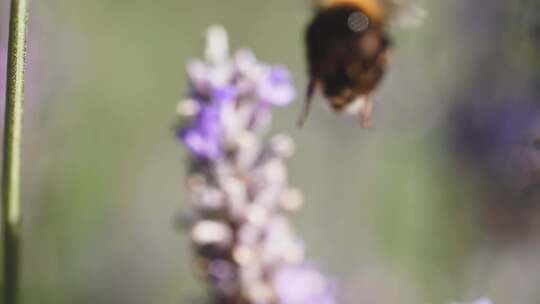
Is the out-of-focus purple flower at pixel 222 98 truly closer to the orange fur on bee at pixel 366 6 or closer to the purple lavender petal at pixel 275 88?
the purple lavender petal at pixel 275 88

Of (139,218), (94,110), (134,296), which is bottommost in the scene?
(134,296)

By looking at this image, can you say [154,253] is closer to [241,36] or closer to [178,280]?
[178,280]

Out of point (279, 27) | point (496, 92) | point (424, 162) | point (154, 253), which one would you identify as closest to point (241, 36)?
point (279, 27)

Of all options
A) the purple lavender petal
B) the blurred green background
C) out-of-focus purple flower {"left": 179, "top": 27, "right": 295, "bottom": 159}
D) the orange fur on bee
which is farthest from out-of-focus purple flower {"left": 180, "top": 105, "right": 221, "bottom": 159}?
the blurred green background

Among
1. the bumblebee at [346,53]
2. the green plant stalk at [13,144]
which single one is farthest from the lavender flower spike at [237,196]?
the green plant stalk at [13,144]

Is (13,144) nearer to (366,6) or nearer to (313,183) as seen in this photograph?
(366,6)

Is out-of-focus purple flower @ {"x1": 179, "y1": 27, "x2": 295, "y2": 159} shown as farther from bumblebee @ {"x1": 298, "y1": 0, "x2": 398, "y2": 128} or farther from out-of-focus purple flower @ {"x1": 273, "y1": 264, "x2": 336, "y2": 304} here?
out-of-focus purple flower @ {"x1": 273, "y1": 264, "x2": 336, "y2": 304}

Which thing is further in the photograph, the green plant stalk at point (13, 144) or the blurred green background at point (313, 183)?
the blurred green background at point (313, 183)
